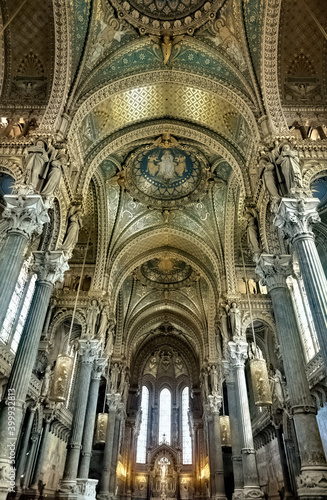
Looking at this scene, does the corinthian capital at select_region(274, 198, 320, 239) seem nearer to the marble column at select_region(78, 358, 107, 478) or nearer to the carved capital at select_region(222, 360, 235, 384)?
the carved capital at select_region(222, 360, 235, 384)

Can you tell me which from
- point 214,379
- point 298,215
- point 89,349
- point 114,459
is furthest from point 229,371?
point 298,215

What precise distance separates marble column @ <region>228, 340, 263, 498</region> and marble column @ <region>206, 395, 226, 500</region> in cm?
598

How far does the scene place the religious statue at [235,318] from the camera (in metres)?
15.3

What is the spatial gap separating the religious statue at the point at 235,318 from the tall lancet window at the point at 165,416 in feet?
60.0

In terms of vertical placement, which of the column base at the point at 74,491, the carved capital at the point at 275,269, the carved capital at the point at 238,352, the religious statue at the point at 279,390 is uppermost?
the carved capital at the point at 238,352

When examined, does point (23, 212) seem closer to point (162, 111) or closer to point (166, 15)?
point (162, 111)

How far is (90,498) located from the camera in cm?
1202

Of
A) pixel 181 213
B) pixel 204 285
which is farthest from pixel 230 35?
pixel 204 285

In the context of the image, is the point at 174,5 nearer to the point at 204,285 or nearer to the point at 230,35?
the point at 230,35

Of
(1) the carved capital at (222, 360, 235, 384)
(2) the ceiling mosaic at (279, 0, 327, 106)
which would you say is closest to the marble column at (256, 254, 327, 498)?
(2) the ceiling mosaic at (279, 0, 327, 106)

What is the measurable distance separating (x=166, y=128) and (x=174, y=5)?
4.07 meters

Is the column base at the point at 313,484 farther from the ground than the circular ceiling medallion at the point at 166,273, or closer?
closer

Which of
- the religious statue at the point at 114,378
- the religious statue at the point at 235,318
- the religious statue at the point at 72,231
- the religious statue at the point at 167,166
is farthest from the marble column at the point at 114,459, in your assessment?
the religious statue at the point at 167,166

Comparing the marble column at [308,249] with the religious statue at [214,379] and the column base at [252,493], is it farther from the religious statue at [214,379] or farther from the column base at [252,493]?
the religious statue at [214,379]
